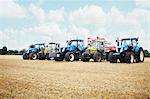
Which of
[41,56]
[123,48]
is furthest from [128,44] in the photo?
[41,56]

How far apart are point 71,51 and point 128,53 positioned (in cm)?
637

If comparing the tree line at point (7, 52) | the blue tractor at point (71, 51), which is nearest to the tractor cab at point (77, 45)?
the blue tractor at point (71, 51)

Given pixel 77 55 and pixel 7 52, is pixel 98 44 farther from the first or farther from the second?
pixel 7 52

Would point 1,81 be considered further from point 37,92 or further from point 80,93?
point 80,93

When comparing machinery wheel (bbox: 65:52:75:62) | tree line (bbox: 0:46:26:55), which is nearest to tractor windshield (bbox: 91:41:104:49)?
machinery wheel (bbox: 65:52:75:62)

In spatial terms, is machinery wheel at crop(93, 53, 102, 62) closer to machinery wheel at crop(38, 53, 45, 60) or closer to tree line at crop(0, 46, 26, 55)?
machinery wheel at crop(38, 53, 45, 60)

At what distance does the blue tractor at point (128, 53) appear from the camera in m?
26.5

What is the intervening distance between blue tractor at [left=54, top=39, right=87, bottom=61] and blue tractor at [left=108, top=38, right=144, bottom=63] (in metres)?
4.13

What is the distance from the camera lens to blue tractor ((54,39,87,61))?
98.7 ft

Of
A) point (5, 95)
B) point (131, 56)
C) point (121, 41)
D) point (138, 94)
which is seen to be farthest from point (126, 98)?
point (121, 41)

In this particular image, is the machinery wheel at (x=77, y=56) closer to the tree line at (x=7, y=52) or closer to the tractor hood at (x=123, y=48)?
the tractor hood at (x=123, y=48)

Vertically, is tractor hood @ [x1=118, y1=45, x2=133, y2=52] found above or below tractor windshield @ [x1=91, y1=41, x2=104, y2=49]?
below

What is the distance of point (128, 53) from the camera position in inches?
1038

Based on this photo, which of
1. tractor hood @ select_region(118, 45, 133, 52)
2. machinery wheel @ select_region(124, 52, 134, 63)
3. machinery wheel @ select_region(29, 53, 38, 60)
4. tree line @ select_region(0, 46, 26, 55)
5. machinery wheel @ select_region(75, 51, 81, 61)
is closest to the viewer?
machinery wheel @ select_region(124, 52, 134, 63)
